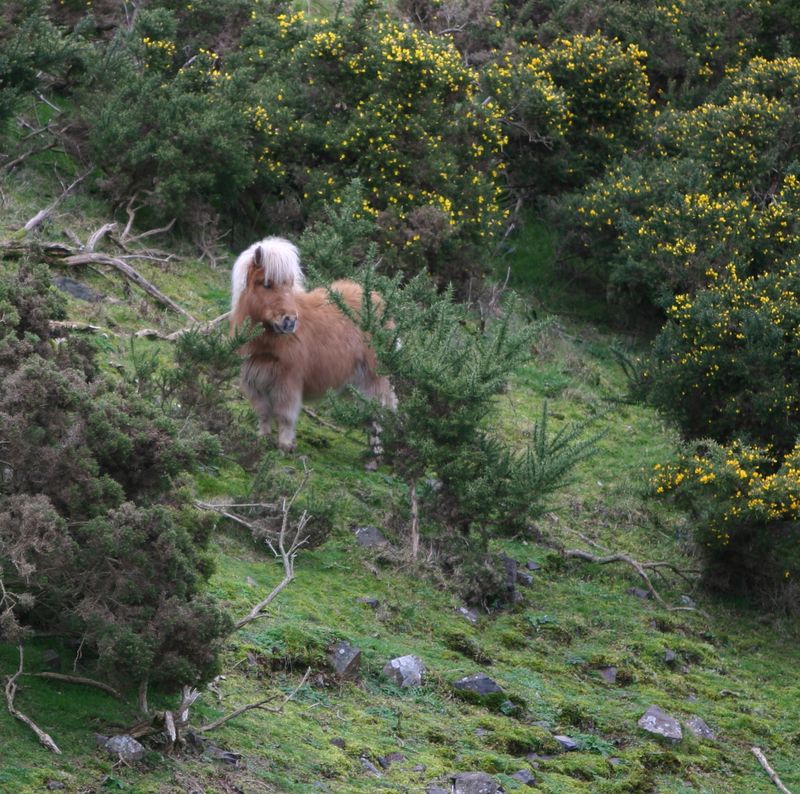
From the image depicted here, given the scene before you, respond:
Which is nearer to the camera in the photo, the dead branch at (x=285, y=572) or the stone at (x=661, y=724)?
the dead branch at (x=285, y=572)

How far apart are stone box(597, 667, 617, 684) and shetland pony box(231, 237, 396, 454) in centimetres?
300

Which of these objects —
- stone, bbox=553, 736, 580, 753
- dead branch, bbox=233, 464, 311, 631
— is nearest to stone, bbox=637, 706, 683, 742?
stone, bbox=553, 736, 580, 753

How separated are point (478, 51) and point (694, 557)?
41.8ft

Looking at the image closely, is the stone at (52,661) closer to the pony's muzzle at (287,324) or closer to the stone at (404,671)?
the stone at (404,671)

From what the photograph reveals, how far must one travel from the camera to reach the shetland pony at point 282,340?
11.9m

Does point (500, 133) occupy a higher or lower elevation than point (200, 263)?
higher

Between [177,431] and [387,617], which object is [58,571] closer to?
[177,431]

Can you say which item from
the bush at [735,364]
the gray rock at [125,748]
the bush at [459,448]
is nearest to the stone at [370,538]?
the bush at [459,448]

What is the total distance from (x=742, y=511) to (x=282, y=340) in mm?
4264

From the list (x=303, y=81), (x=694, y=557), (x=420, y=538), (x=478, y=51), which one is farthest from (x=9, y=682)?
(x=478, y=51)

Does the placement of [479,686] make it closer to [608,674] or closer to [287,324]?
[608,674]

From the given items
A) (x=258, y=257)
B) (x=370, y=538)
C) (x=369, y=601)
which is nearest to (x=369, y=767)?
(x=369, y=601)

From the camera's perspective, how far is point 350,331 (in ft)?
41.9

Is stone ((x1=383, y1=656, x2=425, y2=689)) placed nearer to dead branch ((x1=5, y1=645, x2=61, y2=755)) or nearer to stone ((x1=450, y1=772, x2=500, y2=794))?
stone ((x1=450, y1=772, x2=500, y2=794))
